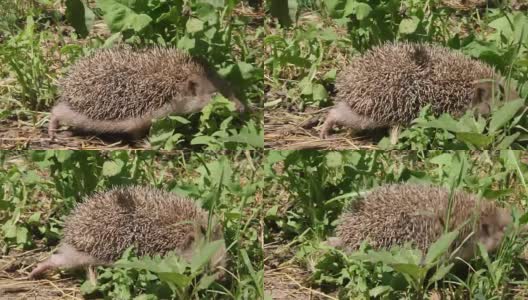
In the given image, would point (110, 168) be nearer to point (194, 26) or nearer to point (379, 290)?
point (194, 26)

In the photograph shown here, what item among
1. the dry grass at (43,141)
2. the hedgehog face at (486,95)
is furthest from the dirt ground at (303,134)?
the dry grass at (43,141)

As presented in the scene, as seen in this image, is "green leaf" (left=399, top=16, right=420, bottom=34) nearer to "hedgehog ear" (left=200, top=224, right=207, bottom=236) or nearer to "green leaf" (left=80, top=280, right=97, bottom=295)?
"hedgehog ear" (left=200, top=224, right=207, bottom=236)

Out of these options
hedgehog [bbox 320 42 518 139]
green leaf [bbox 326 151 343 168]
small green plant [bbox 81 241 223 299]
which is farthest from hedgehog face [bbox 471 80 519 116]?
small green plant [bbox 81 241 223 299]

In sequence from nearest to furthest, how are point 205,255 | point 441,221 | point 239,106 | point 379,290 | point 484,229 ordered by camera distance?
1. point 205,255
2. point 379,290
3. point 441,221
4. point 484,229
5. point 239,106

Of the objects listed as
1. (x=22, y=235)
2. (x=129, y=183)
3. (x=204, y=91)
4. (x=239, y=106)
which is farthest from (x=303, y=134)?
(x=22, y=235)

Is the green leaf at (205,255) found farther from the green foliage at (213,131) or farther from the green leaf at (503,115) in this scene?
the green leaf at (503,115)

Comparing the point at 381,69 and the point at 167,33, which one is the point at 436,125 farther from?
the point at 167,33
